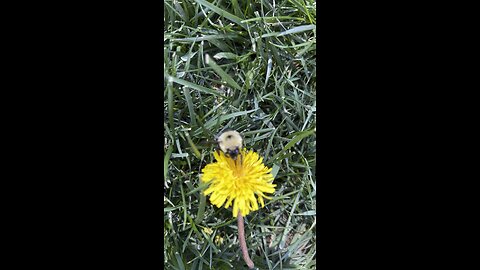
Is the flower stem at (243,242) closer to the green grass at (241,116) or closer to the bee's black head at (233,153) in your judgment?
the green grass at (241,116)

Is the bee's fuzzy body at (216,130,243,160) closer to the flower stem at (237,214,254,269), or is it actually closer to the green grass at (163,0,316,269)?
the green grass at (163,0,316,269)

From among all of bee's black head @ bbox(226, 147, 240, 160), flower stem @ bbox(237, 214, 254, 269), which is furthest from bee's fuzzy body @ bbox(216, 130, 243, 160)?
flower stem @ bbox(237, 214, 254, 269)

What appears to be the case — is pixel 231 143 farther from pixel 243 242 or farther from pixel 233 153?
pixel 243 242

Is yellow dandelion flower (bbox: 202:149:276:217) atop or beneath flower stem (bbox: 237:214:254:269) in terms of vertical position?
atop

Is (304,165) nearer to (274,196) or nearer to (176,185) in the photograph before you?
(274,196)

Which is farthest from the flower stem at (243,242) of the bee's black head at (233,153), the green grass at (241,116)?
the bee's black head at (233,153)

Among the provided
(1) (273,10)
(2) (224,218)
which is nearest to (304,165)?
(2) (224,218)
